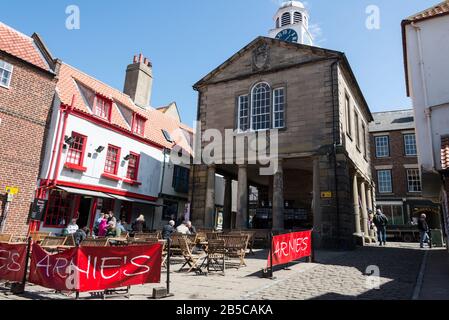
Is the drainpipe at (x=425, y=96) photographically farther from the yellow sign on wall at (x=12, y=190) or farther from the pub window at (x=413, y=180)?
the pub window at (x=413, y=180)

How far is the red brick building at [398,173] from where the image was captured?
1195 inches

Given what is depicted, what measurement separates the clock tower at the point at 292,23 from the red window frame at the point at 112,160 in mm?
17798

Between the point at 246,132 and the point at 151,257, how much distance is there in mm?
12123

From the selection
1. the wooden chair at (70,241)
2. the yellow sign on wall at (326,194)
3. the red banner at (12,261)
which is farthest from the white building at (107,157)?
the yellow sign on wall at (326,194)

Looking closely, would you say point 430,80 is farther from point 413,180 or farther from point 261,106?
point 413,180

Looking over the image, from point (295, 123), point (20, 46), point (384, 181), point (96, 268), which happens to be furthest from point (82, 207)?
point (384, 181)

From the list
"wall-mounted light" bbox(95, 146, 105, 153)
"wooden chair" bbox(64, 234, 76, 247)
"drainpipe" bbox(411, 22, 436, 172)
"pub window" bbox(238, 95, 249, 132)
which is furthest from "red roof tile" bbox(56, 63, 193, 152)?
"drainpipe" bbox(411, 22, 436, 172)

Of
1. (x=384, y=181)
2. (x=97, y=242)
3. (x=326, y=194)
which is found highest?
(x=384, y=181)

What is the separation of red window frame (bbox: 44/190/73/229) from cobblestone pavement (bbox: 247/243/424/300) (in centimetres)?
1265

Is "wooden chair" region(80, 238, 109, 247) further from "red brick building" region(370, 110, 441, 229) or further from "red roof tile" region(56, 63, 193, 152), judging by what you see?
"red brick building" region(370, 110, 441, 229)

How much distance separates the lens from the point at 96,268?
560 cm

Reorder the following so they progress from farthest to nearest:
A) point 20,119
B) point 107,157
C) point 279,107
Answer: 1. point 107,157
2. point 279,107
3. point 20,119

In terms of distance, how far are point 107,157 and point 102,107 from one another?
3059 mm

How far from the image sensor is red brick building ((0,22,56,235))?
13.6 metres
